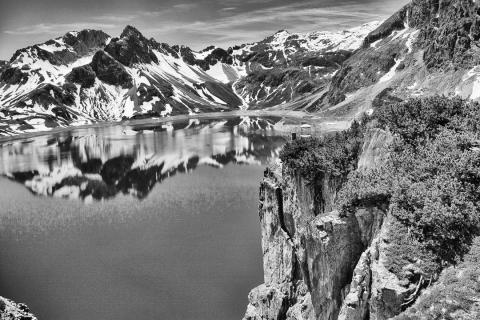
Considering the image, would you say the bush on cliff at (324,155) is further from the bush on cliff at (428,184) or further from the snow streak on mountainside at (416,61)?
the snow streak on mountainside at (416,61)

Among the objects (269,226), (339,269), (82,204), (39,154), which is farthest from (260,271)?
(39,154)

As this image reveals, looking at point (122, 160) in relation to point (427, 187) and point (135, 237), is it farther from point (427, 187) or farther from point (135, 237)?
point (427, 187)

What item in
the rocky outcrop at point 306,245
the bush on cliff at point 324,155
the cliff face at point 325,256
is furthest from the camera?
the bush on cliff at point 324,155

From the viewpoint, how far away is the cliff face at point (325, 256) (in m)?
14.9

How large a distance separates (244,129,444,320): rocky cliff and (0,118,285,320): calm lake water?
8385 millimetres

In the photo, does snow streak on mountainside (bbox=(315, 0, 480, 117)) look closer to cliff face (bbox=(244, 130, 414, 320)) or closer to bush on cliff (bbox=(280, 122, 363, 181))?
bush on cliff (bbox=(280, 122, 363, 181))

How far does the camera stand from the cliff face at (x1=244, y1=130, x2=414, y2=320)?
1491 cm

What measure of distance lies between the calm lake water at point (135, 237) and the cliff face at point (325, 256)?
8.15 metres

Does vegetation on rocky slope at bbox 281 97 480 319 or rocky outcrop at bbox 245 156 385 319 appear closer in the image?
vegetation on rocky slope at bbox 281 97 480 319

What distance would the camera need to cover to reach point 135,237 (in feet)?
182

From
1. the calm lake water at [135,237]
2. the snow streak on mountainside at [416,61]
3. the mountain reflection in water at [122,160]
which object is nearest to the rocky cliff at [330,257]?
the calm lake water at [135,237]

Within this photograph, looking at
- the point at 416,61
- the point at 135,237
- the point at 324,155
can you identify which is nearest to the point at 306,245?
the point at 324,155

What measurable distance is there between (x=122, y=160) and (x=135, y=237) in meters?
60.2

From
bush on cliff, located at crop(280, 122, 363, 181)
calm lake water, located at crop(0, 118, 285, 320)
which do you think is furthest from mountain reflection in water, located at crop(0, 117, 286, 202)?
bush on cliff, located at crop(280, 122, 363, 181)
